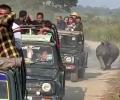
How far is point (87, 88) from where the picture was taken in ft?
55.6

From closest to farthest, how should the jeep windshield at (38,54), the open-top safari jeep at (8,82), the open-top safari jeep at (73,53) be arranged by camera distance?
the open-top safari jeep at (8,82) < the jeep windshield at (38,54) < the open-top safari jeep at (73,53)

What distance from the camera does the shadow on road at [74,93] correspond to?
14.9m

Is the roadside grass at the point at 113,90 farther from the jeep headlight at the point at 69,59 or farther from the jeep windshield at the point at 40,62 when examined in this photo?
the jeep windshield at the point at 40,62

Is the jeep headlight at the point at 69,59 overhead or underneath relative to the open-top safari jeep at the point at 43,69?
underneath

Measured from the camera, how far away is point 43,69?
11500 mm

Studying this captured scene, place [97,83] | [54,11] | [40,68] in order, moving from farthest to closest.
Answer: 1. [54,11]
2. [97,83]
3. [40,68]

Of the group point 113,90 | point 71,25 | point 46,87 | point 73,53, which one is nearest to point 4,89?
point 46,87

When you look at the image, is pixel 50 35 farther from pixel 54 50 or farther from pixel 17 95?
pixel 17 95

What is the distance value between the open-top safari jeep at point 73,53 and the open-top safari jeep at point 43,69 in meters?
5.33

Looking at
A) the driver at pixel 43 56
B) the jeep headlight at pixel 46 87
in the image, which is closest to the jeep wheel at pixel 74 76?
the driver at pixel 43 56

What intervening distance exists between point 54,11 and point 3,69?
55399 mm

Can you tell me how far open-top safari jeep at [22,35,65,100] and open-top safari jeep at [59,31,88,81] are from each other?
5334 millimetres

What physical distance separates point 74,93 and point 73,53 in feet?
8.76

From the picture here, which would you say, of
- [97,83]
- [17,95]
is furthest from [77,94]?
[17,95]
